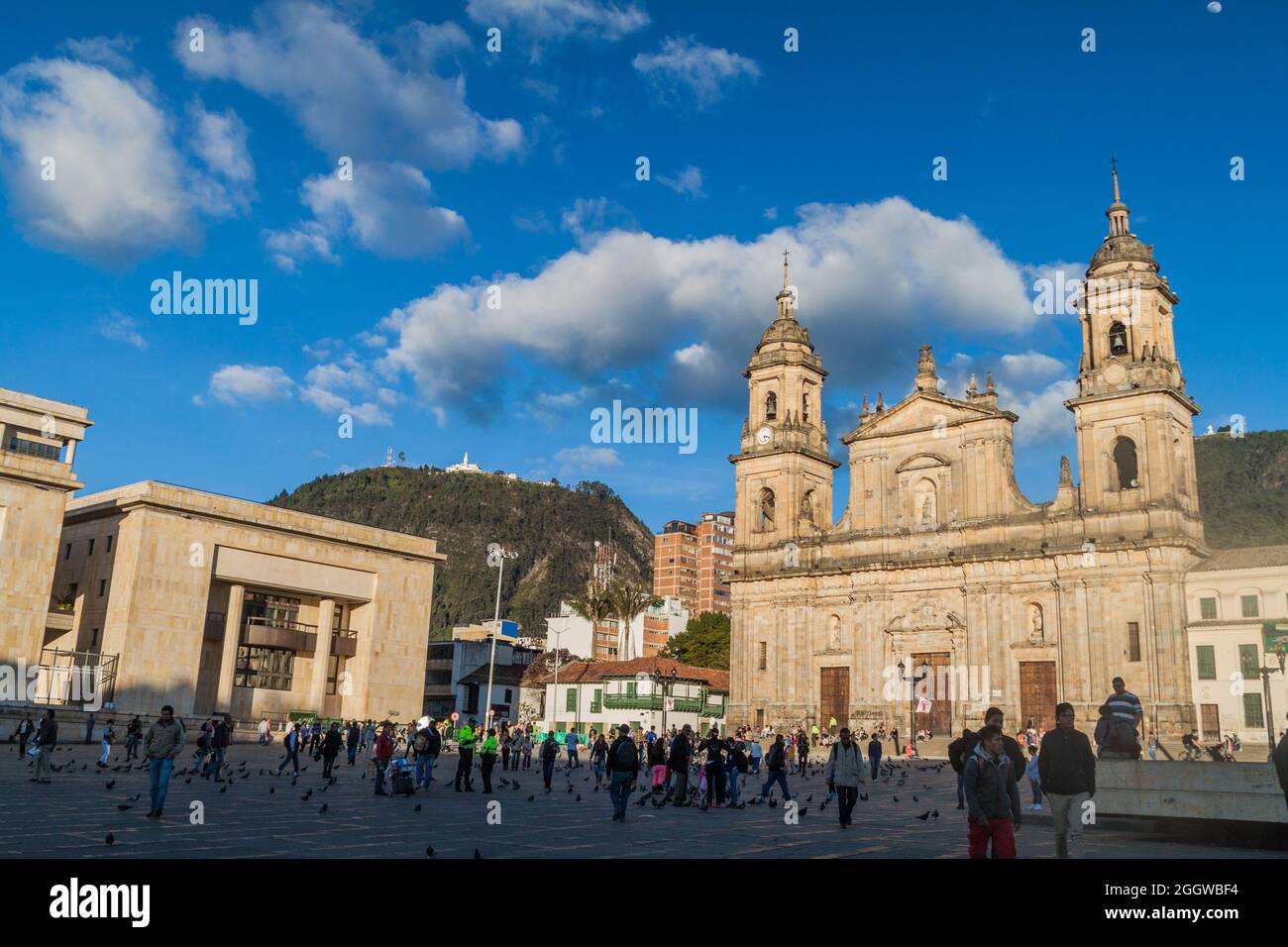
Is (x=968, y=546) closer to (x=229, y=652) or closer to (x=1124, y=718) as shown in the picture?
(x=229, y=652)

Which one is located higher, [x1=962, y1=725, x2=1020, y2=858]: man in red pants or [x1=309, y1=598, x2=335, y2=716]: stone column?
[x1=309, y1=598, x2=335, y2=716]: stone column

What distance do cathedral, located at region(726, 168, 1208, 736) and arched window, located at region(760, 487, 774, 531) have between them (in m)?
0.16

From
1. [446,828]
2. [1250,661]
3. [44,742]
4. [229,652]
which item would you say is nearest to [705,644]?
[229,652]

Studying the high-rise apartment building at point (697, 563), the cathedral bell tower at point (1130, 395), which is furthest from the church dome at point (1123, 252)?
the high-rise apartment building at point (697, 563)

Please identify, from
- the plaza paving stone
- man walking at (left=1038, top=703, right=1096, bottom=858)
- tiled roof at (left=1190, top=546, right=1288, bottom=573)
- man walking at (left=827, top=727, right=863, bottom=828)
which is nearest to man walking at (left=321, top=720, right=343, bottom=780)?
the plaza paving stone

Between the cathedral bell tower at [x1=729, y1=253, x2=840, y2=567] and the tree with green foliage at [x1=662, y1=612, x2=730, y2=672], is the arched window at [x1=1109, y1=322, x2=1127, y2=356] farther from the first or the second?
the tree with green foliage at [x1=662, y1=612, x2=730, y2=672]

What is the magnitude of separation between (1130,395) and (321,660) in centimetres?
4088

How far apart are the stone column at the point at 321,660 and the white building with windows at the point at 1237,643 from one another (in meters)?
40.4

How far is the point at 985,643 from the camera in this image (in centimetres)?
5250

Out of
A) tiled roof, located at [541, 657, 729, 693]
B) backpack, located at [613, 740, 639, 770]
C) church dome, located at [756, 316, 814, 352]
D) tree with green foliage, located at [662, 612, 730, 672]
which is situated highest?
church dome, located at [756, 316, 814, 352]

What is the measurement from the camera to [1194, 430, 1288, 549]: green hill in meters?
100

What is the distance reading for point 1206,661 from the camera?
45.8 metres

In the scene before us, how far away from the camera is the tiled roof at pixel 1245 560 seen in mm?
45406
